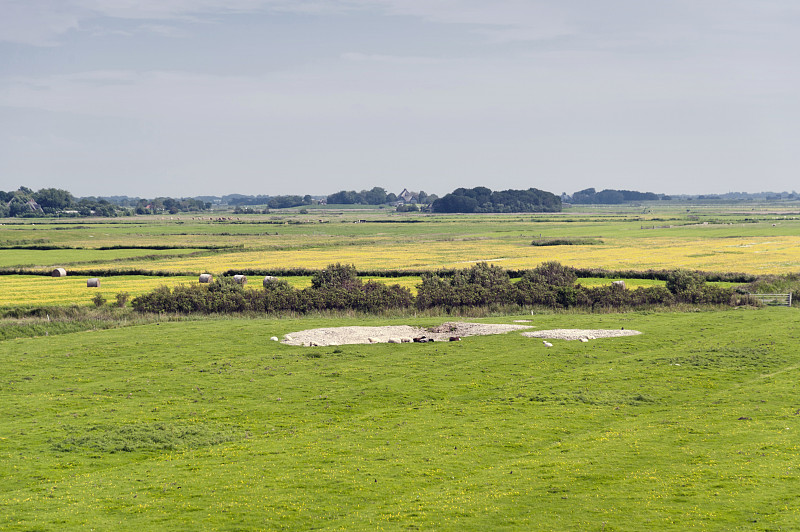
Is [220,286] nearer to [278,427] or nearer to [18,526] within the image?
[278,427]

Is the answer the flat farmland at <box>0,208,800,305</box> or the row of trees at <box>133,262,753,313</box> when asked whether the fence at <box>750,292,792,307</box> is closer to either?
the row of trees at <box>133,262,753,313</box>

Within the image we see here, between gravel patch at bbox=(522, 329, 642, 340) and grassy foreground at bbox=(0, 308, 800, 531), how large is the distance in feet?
4.33

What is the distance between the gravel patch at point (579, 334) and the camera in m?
43.6

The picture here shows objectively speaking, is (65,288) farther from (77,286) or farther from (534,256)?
(534,256)

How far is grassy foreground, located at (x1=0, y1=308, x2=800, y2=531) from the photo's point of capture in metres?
18.9

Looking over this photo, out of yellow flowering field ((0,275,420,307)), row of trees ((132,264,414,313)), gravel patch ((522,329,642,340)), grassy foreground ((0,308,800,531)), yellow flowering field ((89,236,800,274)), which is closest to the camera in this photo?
grassy foreground ((0,308,800,531))

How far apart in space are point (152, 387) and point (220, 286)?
30718 millimetres

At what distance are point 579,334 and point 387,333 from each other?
11.0 meters

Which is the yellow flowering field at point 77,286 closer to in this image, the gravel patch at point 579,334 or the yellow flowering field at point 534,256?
the yellow flowering field at point 534,256

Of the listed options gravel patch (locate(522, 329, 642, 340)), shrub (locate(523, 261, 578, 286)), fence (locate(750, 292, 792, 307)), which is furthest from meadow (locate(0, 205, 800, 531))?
shrub (locate(523, 261, 578, 286))

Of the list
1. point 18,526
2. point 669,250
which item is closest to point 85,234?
point 669,250

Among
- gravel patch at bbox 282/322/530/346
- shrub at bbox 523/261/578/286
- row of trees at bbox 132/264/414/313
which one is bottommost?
gravel patch at bbox 282/322/530/346

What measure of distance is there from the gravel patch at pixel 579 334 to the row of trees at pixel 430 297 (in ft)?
46.7

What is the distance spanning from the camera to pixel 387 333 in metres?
45.9
